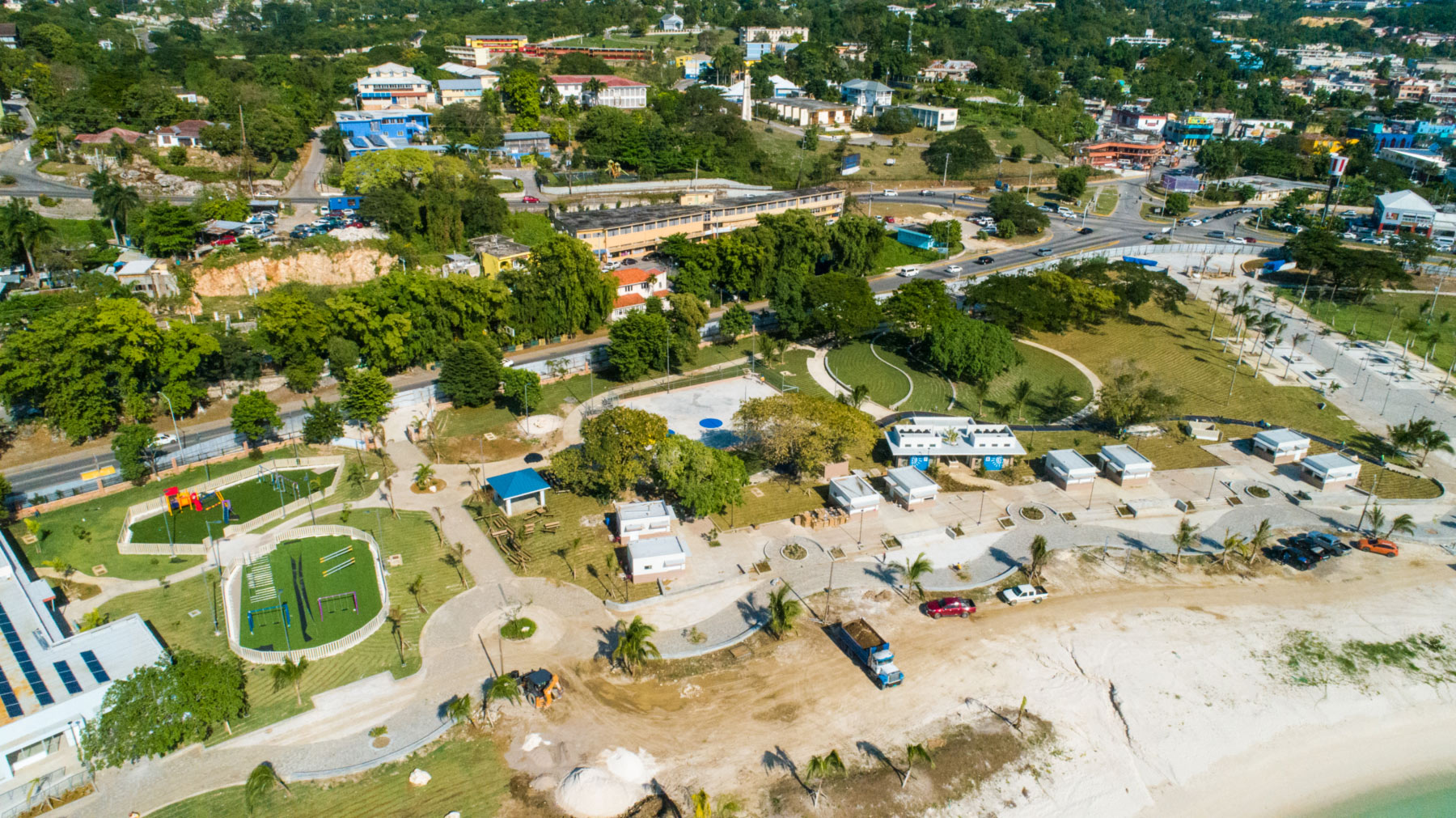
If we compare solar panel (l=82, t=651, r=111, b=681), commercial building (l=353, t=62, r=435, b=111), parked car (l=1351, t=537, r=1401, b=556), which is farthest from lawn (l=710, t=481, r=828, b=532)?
commercial building (l=353, t=62, r=435, b=111)

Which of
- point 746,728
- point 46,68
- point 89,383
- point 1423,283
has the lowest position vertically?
point 1423,283

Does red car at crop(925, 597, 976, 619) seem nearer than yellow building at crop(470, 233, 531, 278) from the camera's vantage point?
Yes

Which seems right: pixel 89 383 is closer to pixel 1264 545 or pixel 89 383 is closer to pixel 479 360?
pixel 479 360

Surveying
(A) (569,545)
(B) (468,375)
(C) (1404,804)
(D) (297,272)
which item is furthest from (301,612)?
(C) (1404,804)

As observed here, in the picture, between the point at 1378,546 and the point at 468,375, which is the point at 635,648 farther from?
the point at 1378,546

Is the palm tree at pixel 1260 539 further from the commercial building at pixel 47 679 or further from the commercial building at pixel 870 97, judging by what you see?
the commercial building at pixel 870 97

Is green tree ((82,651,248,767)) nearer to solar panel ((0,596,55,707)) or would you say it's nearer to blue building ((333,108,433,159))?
solar panel ((0,596,55,707))

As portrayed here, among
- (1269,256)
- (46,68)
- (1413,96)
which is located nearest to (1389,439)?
(1269,256)
